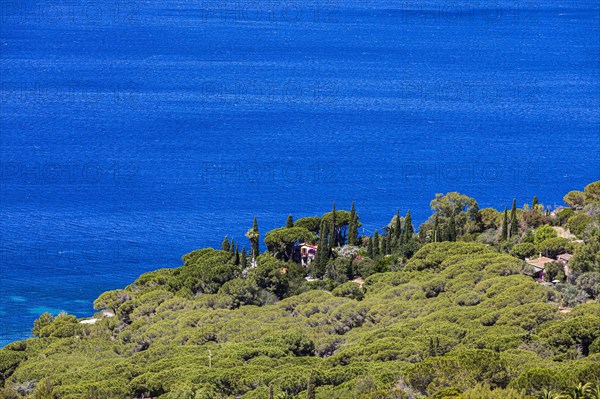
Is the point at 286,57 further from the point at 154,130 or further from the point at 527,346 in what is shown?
the point at 527,346

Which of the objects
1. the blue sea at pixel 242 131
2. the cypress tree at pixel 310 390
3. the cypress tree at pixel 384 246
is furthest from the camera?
the blue sea at pixel 242 131

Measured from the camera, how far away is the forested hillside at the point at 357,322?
3753 centimetres

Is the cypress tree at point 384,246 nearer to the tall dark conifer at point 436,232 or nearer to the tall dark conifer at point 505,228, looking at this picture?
the tall dark conifer at point 436,232

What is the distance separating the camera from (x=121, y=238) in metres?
80.1

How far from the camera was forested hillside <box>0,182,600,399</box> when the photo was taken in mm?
37531

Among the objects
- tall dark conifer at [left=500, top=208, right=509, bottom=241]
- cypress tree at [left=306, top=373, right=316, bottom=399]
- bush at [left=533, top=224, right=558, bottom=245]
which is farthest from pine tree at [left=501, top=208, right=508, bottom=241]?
cypress tree at [left=306, top=373, right=316, bottom=399]

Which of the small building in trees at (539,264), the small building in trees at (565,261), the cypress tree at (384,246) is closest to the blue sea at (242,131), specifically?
the cypress tree at (384,246)

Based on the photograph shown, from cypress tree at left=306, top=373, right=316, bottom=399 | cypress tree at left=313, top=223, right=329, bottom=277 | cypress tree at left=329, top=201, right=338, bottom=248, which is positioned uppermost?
cypress tree at left=329, top=201, right=338, bottom=248

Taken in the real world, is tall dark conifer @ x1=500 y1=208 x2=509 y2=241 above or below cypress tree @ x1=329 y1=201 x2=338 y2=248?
below

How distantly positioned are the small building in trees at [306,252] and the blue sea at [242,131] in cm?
1341

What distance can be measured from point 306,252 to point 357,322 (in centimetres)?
1547

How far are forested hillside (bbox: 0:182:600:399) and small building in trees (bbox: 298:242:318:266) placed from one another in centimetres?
36

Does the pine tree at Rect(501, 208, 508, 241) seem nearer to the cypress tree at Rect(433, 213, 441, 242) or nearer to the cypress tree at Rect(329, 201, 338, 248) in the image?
the cypress tree at Rect(433, 213, 441, 242)

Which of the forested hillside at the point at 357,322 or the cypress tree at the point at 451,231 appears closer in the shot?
the forested hillside at the point at 357,322
